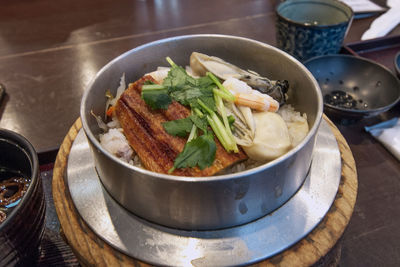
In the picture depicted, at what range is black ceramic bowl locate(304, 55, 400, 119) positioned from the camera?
2222 mm

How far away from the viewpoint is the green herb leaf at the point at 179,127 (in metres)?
1.36

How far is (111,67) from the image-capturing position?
1.59 metres

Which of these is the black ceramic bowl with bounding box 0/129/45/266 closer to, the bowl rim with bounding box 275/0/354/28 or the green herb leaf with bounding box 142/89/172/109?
the green herb leaf with bounding box 142/89/172/109

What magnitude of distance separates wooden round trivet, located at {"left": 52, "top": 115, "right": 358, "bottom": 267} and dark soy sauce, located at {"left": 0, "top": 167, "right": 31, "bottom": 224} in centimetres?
20

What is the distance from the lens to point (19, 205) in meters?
1.15

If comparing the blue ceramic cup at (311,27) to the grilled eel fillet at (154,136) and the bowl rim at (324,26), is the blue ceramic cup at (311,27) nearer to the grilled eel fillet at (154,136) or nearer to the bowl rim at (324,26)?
the bowl rim at (324,26)

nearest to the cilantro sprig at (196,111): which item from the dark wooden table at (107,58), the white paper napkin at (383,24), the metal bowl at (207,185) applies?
the metal bowl at (207,185)

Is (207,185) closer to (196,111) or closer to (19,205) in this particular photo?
(196,111)

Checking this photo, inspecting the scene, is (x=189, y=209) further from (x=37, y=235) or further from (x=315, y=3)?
(x=315, y=3)

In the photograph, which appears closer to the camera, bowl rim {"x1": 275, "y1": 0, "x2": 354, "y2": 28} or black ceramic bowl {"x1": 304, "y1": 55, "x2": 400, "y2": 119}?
black ceramic bowl {"x1": 304, "y1": 55, "x2": 400, "y2": 119}

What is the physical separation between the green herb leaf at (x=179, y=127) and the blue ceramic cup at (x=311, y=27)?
1.49 meters

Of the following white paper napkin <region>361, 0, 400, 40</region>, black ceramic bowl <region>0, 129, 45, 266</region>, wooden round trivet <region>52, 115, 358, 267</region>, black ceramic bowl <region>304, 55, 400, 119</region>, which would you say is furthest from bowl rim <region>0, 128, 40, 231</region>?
white paper napkin <region>361, 0, 400, 40</region>

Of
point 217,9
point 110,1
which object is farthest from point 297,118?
point 110,1

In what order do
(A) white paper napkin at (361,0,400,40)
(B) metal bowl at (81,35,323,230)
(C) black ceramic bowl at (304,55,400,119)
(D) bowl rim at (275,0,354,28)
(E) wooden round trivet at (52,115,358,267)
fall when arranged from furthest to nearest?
1. (A) white paper napkin at (361,0,400,40)
2. (D) bowl rim at (275,0,354,28)
3. (C) black ceramic bowl at (304,55,400,119)
4. (E) wooden round trivet at (52,115,358,267)
5. (B) metal bowl at (81,35,323,230)
